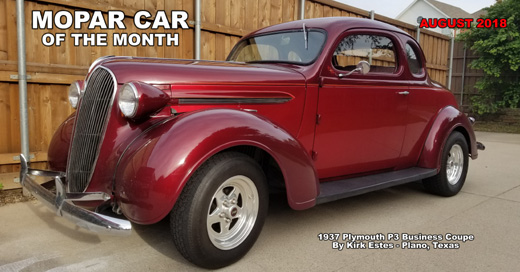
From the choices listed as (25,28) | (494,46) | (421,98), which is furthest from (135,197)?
(494,46)

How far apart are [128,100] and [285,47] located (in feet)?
5.74

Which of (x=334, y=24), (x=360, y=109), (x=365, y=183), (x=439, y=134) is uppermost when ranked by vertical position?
(x=334, y=24)

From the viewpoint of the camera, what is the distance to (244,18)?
6031 millimetres

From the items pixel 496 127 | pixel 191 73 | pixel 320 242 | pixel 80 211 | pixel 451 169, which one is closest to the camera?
pixel 80 211

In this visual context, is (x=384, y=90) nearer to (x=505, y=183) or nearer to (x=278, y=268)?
(x=278, y=268)

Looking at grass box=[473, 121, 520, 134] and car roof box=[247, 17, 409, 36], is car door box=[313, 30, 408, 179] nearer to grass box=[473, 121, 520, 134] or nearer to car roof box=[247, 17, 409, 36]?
car roof box=[247, 17, 409, 36]

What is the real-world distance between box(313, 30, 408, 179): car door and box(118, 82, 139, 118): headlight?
1.56 metres

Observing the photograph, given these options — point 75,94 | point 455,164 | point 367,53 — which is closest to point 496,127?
point 455,164

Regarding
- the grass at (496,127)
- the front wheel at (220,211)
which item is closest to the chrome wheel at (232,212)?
the front wheel at (220,211)

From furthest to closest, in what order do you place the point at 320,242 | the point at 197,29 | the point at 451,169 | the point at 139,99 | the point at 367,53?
1. the point at 197,29
2. the point at 451,169
3. the point at 367,53
4. the point at 320,242
5. the point at 139,99

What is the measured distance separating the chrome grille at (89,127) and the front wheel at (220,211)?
708 mm

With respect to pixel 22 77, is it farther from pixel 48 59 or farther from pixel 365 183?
pixel 365 183

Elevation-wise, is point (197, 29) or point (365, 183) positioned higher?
point (197, 29)

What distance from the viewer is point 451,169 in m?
4.54
